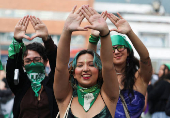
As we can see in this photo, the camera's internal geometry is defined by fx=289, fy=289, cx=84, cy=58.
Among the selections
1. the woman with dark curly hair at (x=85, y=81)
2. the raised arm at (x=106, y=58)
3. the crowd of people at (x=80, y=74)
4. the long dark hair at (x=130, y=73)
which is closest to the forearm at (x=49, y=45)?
the crowd of people at (x=80, y=74)

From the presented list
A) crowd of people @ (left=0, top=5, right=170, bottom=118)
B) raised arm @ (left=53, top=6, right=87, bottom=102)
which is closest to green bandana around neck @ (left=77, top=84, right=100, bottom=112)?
crowd of people @ (left=0, top=5, right=170, bottom=118)

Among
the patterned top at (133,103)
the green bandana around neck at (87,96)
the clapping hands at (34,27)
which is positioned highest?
the clapping hands at (34,27)

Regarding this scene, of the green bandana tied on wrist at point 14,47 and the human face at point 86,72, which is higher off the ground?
the green bandana tied on wrist at point 14,47

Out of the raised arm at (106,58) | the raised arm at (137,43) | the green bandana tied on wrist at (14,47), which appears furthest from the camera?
the green bandana tied on wrist at (14,47)

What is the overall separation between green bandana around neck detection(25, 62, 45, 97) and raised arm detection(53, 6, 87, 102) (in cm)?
79

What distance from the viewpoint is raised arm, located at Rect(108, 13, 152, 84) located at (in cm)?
285

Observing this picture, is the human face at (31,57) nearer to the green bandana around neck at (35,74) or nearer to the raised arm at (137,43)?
the green bandana around neck at (35,74)

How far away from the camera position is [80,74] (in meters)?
2.42

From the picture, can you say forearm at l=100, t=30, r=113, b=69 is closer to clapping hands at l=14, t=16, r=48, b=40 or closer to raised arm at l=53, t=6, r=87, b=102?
raised arm at l=53, t=6, r=87, b=102

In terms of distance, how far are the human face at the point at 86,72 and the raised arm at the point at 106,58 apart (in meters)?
0.11

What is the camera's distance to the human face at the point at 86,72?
2.40m

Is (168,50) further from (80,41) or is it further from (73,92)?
(73,92)

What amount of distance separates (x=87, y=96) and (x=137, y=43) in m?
0.90

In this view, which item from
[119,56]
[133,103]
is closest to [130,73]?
[119,56]
